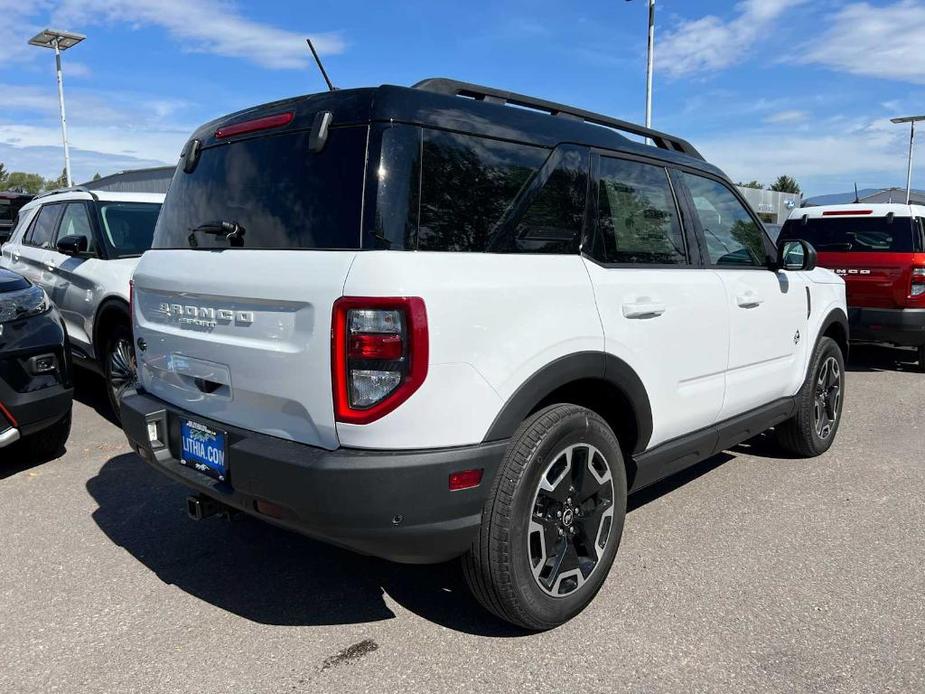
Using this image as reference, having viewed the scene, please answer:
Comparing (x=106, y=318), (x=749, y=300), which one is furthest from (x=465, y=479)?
(x=106, y=318)

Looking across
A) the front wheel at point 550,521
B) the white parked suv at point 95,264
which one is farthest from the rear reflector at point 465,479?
the white parked suv at point 95,264

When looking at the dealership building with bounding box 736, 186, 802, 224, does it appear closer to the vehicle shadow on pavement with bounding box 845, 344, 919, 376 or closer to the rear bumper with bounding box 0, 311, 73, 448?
the vehicle shadow on pavement with bounding box 845, 344, 919, 376

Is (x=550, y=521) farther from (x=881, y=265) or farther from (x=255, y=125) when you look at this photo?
(x=881, y=265)

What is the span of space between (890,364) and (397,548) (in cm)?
873

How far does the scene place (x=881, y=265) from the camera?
796 cm

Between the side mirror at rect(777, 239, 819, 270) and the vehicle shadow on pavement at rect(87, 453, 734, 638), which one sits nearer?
the vehicle shadow on pavement at rect(87, 453, 734, 638)

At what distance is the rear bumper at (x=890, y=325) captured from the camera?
307 inches

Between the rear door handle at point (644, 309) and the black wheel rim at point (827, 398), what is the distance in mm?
2295

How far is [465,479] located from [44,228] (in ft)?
20.9

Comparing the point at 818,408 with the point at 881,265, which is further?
the point at 881,265

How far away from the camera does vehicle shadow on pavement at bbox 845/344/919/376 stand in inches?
345

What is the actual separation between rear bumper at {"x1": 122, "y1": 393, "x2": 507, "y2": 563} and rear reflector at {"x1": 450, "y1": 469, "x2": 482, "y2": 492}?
0.05ft

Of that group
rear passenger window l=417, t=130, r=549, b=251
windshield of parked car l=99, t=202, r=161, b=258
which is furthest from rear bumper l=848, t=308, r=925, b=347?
windshield of parked car l=99, t=202, r=161, b=258

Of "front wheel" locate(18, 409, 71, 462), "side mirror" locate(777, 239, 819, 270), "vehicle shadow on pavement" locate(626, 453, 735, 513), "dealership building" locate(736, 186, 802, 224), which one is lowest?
"vehicle shadow on pavement" locate(626, 453, 735, 513)
